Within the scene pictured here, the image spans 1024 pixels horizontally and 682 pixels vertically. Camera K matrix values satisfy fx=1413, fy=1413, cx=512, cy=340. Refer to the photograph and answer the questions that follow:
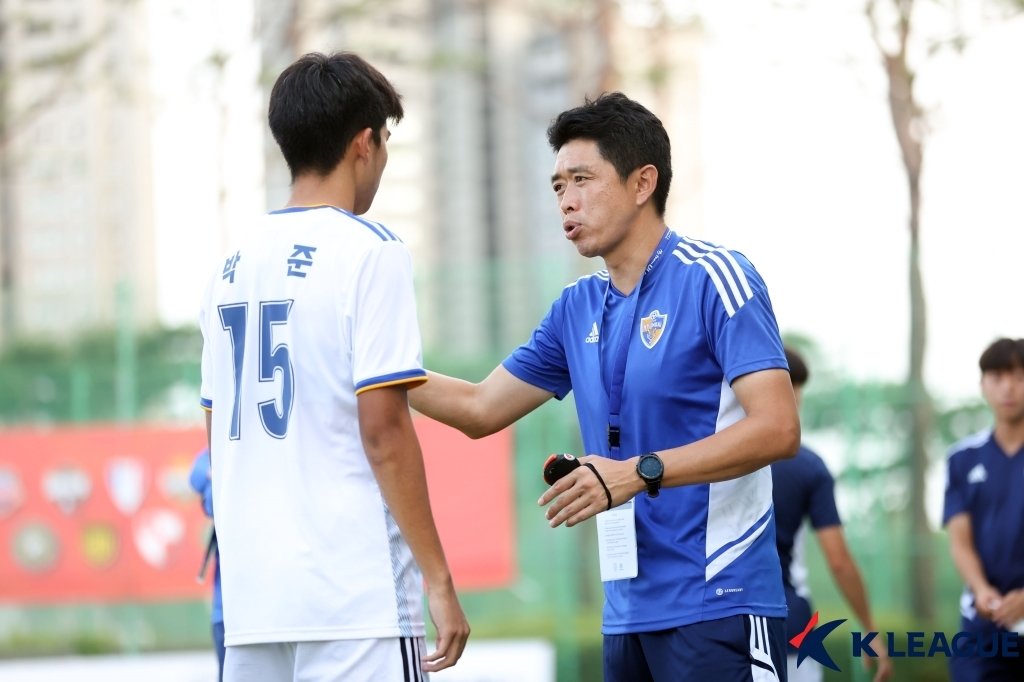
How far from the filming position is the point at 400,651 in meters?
2.93

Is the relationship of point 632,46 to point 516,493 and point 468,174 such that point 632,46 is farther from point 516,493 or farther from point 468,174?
point 468,174

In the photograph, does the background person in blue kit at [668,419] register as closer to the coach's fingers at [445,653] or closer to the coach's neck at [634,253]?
the coach's neck at [634,253]

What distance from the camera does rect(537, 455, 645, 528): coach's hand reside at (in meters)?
3.09

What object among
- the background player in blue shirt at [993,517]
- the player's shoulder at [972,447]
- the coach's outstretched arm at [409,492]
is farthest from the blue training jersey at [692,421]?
the player's shoulder at [972,447]

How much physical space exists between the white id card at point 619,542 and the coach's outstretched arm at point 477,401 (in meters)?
0.57

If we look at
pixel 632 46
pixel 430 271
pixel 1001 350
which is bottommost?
pixel 1001 350

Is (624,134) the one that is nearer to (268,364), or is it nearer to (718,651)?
(268,364)

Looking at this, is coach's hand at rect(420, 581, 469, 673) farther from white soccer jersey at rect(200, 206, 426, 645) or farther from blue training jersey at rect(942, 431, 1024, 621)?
blue training jersey at rect(942, 431, 1024, 621)

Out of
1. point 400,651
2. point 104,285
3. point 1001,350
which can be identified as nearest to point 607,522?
point 400,651

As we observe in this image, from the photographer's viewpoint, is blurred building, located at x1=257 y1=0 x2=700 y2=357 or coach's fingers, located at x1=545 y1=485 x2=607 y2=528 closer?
coach's fingers, located at x1=545 y1=485 x2=607 y2=528

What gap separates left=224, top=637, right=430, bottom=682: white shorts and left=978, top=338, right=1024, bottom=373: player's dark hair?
3698 mm

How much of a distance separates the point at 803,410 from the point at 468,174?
139 feet

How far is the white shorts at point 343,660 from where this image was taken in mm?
2912

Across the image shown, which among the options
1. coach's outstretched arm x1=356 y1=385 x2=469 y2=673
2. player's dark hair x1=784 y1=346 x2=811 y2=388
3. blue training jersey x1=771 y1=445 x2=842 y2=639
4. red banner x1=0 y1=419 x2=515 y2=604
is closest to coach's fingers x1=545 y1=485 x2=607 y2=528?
coach's outstretched arm x1=356 y1=385 x2=469 y2=673
